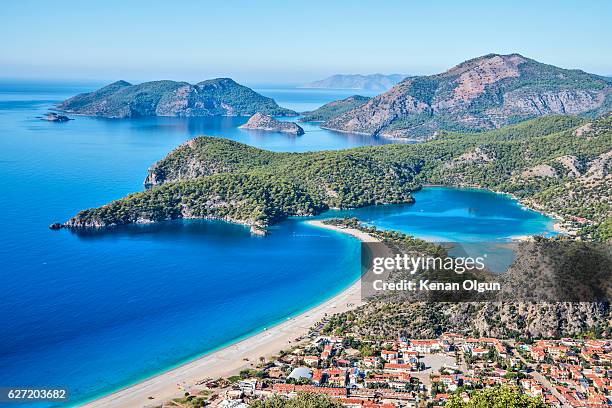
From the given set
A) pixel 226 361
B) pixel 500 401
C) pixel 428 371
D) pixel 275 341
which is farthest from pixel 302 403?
pixel 275 341

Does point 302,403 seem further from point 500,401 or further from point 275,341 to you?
point 275,341

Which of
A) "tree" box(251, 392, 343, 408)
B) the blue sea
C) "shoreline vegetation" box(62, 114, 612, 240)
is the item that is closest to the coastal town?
"tree" box(251, 392, 343, 408)

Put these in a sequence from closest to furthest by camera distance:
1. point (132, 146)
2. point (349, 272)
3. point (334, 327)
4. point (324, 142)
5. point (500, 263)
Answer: point (334, 327), point (500, 263), point (349, 272), point (132, 146), point (324, 142)

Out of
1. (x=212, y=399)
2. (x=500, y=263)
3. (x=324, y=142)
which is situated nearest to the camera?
(x=212, y=399)

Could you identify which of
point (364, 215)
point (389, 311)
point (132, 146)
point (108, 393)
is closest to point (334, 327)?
point (389, 311)

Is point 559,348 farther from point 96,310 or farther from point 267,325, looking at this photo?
point 96,310

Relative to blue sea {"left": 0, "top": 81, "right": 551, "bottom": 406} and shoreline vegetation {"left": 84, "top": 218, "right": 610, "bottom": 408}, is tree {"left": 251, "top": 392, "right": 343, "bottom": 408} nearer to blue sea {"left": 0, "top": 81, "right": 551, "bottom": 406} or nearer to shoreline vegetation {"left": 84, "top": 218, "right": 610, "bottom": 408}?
shoreline vegetation {"left": 84, "top": 218, "right": 610, "bottom": 408}

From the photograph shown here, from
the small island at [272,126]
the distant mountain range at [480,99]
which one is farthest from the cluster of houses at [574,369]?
the small island at [272,126]
